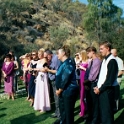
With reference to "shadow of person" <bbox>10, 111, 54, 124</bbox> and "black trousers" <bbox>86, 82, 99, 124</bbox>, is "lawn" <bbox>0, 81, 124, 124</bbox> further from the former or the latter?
"black trousers" <bbox>86, 82, 99, 124</bbox>

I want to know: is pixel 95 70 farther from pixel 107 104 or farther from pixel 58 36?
pixel 58 36

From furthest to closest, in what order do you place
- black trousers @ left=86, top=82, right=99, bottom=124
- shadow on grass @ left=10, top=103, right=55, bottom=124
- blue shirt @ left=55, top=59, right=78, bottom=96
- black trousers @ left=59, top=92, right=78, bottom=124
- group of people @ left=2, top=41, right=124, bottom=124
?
shadow on grass @ left=10, top=103, right=55, bottom=124 → black trousers @ left=86, top=82, right=99, bottom=124 → black trousers @ left=59, top=92, right=78, bottom=124 → blue shirt @ left=55, top=59, right=78, bottom=96 → group of people @ left=2, top=41, right=124, bottom=124

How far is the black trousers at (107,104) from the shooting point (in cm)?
571

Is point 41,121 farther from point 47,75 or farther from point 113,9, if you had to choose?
point 113,9

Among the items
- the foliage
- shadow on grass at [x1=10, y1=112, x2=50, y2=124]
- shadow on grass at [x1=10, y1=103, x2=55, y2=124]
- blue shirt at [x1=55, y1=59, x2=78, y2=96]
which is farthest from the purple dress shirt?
the foliage

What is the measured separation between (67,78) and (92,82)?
950 millimetres

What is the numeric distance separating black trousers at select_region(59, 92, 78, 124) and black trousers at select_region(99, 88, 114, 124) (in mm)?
715

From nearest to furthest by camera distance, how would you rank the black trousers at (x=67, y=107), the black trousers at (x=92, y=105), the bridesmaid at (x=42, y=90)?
the black trousers at (x=67, y=107), the black trousers at (x=92, y=105), the bridesmaid at (x=42, y=90)

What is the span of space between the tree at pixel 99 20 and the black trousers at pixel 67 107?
53520 millimetres

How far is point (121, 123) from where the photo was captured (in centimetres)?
725

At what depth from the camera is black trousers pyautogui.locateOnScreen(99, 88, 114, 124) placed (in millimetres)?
5707

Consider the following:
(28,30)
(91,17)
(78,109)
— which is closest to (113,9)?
(91,17)

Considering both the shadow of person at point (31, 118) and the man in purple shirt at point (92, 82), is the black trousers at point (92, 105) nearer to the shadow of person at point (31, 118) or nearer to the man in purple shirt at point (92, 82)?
the man in purple shirt at point (92, 82)

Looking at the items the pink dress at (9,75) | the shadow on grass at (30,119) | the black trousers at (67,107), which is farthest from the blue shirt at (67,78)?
the pink dress at (9,75)
